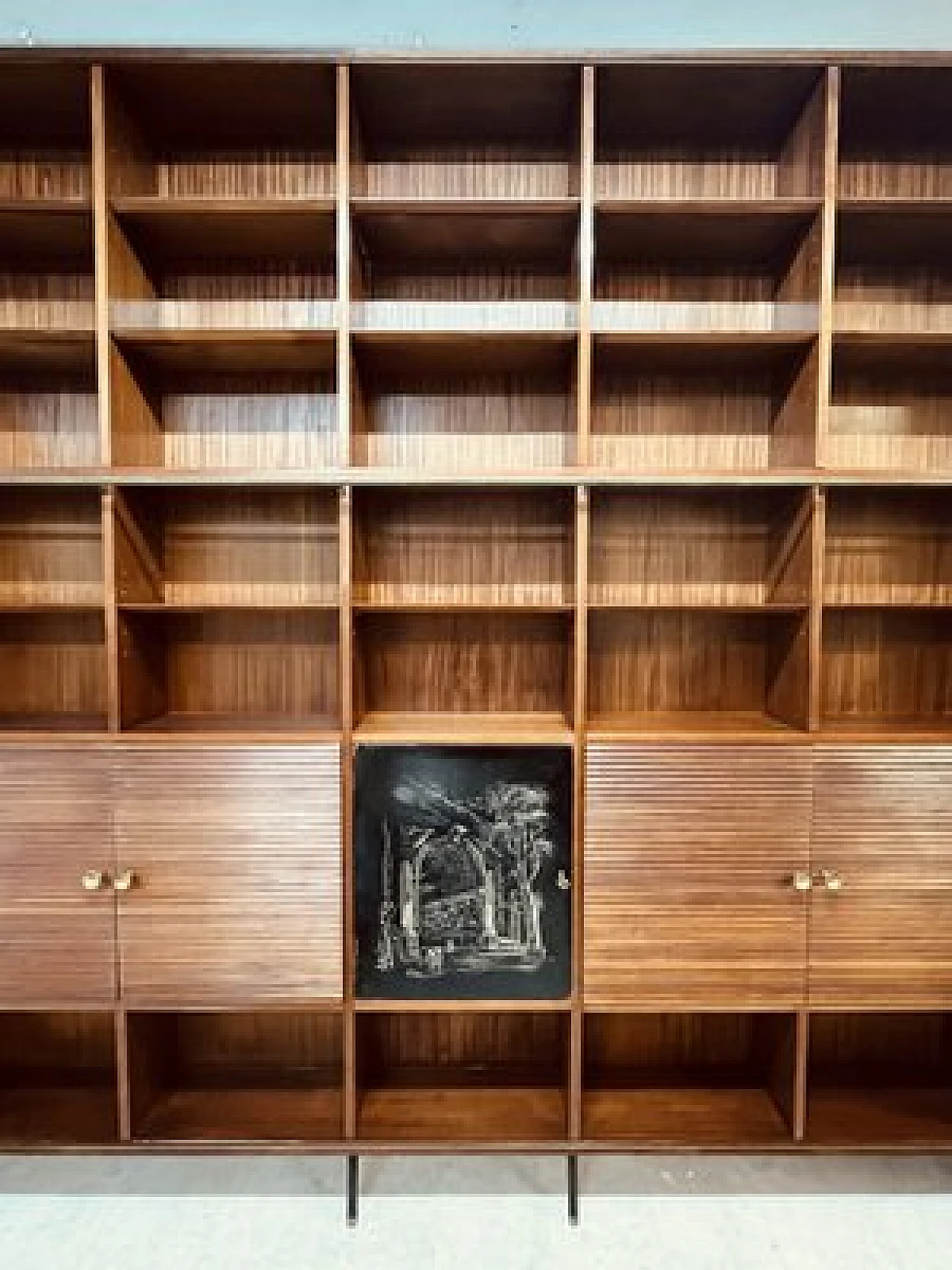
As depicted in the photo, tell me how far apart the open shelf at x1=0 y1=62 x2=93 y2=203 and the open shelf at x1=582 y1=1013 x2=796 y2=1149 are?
253cm

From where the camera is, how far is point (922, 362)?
1.82 meters

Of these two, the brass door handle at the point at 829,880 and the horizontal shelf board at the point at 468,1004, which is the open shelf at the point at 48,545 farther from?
the brass door handle at the point at 829,880

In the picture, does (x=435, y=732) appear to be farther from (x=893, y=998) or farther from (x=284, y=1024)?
(x=893, y=998)

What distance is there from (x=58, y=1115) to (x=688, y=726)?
6.21 feet

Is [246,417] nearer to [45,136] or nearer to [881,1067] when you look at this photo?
[45,136]

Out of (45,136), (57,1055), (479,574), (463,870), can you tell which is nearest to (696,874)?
(463,870)

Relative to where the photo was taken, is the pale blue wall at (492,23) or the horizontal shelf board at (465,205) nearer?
the horizontal shelf board at (465,205)

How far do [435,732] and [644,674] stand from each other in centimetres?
64

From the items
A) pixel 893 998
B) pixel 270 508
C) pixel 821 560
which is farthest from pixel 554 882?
pixel 270 508

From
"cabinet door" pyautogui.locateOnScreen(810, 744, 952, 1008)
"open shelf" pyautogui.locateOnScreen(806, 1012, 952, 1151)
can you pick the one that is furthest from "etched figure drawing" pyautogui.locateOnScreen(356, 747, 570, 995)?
"open shelf" pyautogui.locateOnScreen(806, 1012, 952, 1151)

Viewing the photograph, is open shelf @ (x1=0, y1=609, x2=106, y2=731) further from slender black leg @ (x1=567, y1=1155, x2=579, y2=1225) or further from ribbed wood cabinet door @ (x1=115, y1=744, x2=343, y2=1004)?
slender black leg @ (x1=567, y1=1155, x2=579, y2=1225)

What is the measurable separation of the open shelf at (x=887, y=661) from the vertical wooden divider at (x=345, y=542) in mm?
1301

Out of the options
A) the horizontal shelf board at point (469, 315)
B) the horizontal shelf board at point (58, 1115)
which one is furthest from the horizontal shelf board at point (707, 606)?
the horizontal shelf board at point (58, 1115)

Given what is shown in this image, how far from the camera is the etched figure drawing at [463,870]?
1.60m
